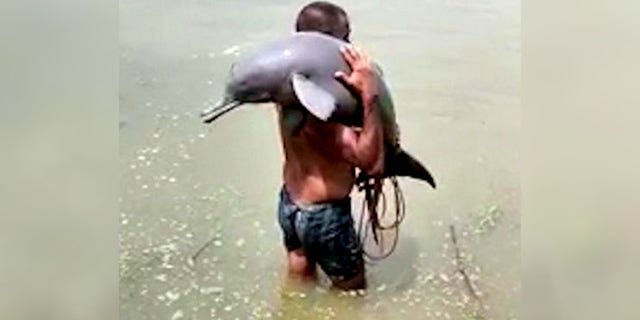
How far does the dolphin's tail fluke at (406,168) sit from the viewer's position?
1415 mm

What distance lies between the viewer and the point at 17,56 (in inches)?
53.6

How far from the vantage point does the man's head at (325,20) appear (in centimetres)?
141

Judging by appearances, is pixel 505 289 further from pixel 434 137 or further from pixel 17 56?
pixel 17 56

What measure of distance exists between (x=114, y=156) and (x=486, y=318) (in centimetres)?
57

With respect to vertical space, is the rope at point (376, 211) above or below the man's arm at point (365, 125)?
below

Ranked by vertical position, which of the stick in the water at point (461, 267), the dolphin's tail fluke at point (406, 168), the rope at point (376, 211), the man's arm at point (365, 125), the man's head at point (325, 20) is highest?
the man's head at point (325, 20)

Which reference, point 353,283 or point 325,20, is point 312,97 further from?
point 353,283

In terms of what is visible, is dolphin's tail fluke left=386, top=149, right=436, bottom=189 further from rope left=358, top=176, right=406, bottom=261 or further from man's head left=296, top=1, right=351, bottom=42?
man's head left=296, top=1, right=351, bottom=42

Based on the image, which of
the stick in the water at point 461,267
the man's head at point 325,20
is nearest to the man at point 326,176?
the man's head at point 325,20

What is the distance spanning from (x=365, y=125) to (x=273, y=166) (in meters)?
0.15

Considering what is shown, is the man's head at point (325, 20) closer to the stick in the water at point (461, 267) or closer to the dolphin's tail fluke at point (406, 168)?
the dolphin's tail fluke at point (406, 168)

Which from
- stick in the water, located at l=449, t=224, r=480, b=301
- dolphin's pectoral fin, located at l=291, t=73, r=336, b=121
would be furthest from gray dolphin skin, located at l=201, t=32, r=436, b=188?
stick in the water, located at l=449, t=224, r=480, b=301

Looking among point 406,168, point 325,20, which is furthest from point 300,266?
point 325,20

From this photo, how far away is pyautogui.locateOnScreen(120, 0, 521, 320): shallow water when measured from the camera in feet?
4.63
